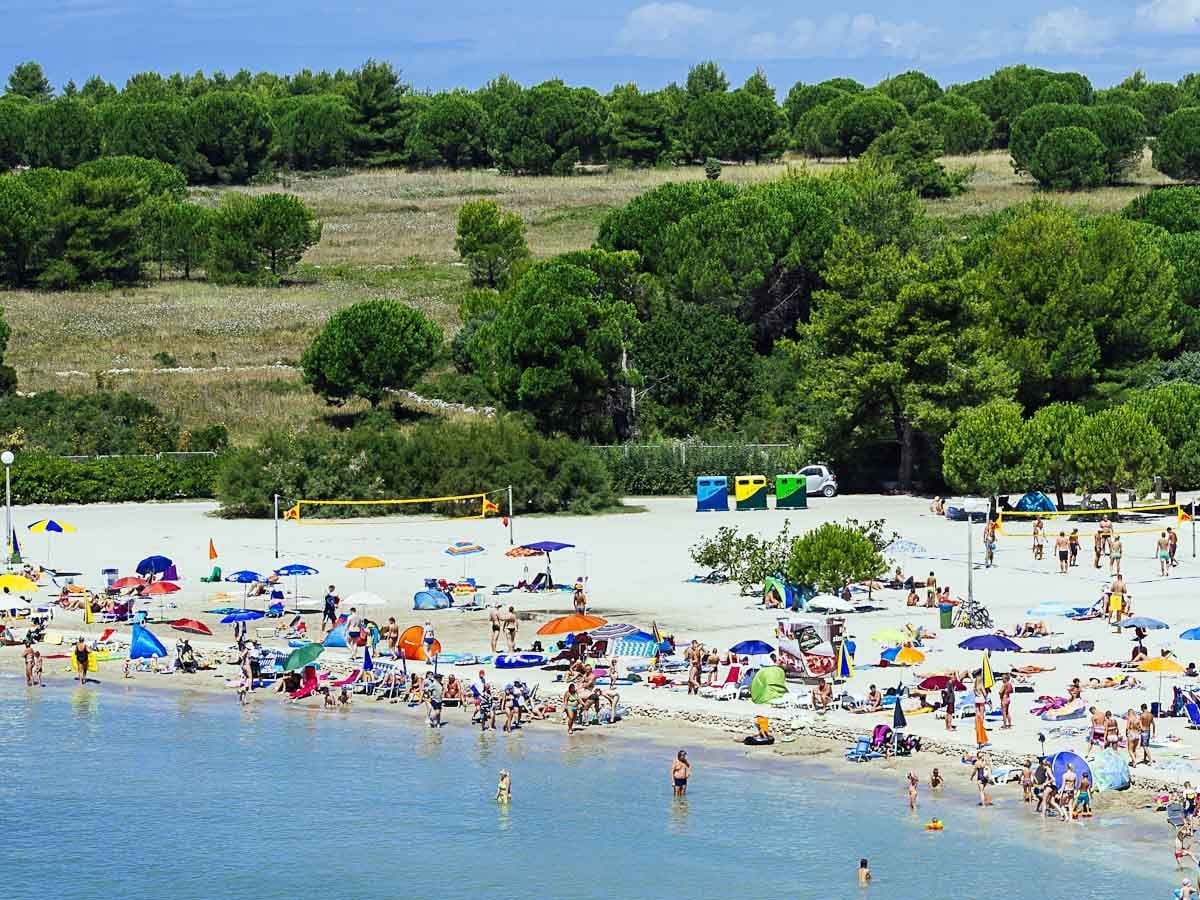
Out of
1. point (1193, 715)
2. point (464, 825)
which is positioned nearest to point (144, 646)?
point (464, 825)

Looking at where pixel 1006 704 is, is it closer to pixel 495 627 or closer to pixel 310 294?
pixel 495 627

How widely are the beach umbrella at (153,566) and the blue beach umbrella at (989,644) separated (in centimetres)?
2254

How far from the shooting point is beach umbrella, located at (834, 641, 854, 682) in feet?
126

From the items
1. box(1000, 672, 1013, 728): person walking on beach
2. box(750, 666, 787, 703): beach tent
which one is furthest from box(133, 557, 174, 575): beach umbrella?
box(1000, 672, 1013, 728): person walking on beach

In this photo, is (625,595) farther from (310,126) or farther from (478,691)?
(310,126)

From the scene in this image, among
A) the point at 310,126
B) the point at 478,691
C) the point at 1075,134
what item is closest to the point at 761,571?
the point at 478,691

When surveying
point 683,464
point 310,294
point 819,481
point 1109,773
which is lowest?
point 1109,773

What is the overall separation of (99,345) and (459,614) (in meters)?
54.2

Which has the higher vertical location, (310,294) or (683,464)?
(310,294)

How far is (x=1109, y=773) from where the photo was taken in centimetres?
3134

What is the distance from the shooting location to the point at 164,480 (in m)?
70.3

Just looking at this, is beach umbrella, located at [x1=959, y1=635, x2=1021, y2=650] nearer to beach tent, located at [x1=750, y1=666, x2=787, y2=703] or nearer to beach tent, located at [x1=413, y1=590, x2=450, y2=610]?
beach tent, located at [x1=750, y1=666, x2=787, y2=703]

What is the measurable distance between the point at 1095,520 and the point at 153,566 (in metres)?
31.6

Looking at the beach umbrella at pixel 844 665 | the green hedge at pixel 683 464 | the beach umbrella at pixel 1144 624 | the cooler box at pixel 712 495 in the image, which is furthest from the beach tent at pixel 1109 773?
the green hedge at pixel 683 464
